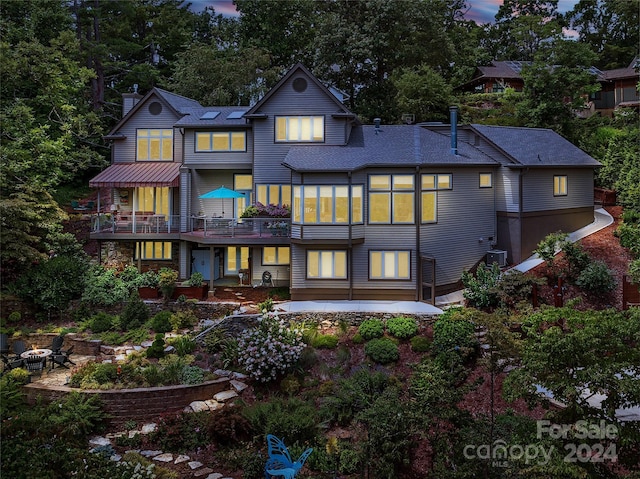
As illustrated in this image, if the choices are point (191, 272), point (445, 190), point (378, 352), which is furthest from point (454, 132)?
point (191, 272)

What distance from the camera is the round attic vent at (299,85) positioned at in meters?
25.8

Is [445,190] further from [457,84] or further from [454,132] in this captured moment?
[457,84]

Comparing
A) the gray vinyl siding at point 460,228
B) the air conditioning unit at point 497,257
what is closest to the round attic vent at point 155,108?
the gray vinyl siding at point 460,228

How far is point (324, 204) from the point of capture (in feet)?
75.5

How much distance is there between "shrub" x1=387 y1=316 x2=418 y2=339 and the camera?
1992 cm

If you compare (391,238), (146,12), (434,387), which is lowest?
(434,387)

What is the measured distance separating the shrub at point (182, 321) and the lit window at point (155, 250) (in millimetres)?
5915

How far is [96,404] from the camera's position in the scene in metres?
16.5

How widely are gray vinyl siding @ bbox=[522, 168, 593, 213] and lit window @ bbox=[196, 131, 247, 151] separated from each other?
46.5 feet

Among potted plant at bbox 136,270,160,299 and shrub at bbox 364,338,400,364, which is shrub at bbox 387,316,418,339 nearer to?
shrub at bbox 364,338,400,364

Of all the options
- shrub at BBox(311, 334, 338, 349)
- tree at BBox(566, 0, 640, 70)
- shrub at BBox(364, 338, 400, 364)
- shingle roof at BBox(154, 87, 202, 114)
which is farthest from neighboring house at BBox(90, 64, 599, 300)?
tree at BBox(566, 0, 640, 70)

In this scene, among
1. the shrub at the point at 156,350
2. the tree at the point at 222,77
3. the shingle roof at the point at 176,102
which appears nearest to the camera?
the shrub at the point at 156,350

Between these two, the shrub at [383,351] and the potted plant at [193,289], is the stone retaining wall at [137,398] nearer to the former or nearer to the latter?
the shrub at [383,351]

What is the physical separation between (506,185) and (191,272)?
1625cm
